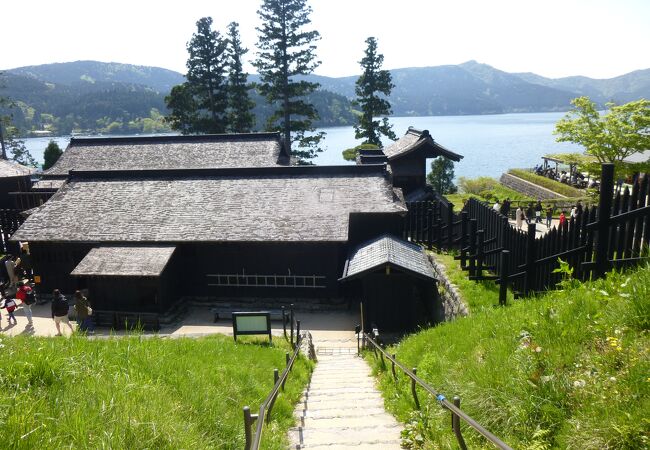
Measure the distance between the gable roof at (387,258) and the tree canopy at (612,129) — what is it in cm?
1904

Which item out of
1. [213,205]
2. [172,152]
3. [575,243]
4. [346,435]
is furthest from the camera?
[172,152]

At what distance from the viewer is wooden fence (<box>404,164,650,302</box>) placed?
6797 mm

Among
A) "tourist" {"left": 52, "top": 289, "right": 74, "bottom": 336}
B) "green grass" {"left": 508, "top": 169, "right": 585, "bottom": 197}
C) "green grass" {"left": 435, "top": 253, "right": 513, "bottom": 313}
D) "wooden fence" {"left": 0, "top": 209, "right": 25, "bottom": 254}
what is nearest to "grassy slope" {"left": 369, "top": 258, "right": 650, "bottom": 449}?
"green grass" {"left": 435, "top": 253, "right": 513, "bottom": 313}

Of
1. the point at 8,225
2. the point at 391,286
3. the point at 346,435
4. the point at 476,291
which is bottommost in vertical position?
the point at 391,286

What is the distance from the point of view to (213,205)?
1928 centimetres

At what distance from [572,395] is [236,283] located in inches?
601

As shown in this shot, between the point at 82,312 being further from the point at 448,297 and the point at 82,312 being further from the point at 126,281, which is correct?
the point at 448,297

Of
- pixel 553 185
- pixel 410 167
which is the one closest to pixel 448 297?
pixel 410 167

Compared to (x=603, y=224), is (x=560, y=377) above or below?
below

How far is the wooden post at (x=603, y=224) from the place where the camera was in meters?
7.21

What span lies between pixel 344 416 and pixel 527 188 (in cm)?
4156

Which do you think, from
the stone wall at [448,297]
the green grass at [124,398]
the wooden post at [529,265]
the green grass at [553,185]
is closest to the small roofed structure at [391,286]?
the stone wall at [448,297]

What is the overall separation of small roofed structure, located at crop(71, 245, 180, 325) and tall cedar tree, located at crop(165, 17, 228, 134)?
89.5 feet

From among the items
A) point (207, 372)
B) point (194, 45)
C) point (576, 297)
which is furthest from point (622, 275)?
point (194, 45)
